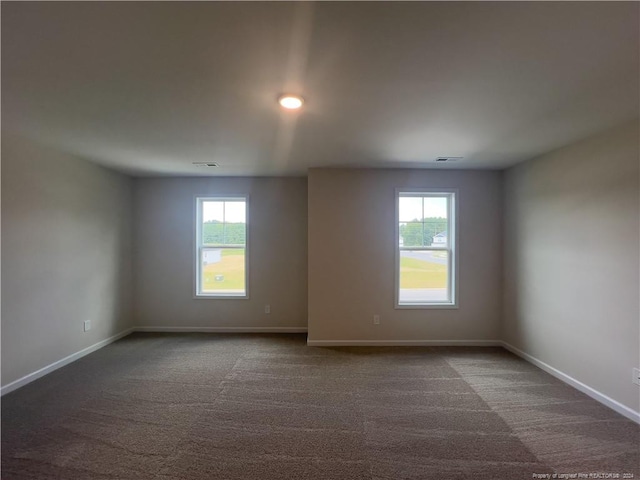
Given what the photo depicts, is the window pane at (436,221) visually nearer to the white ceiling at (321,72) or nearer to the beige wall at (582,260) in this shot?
the beige wall at (582,260)

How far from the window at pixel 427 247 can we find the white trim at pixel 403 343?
544 mm

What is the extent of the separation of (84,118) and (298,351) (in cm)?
324

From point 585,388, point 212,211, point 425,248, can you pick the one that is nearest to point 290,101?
point 425,248

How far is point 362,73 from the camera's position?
1665 mm

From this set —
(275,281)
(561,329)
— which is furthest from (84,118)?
(561,329)

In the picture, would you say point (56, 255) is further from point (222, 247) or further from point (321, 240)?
point (321, 240)

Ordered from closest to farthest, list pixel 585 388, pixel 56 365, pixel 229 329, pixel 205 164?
pixel 585 388 < pixel 56 365 < pixel 205 164 < pixel 229 329

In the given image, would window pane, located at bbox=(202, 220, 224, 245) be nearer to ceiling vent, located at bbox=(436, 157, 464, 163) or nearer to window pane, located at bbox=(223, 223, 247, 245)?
window pane, located at bbox=(223, 223, 247, 245)

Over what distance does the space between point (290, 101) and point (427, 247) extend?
294cm

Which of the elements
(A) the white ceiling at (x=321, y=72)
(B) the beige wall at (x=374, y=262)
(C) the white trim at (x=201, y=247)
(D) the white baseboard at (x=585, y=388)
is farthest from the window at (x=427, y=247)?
(C) the white trim at (x=201, y=247)

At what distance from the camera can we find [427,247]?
412 centimetres

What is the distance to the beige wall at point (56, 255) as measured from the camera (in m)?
2.72

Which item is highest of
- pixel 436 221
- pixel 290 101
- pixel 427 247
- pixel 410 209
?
pixel 290 101

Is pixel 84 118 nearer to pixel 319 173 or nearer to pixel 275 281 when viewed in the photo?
pixel 319 173
